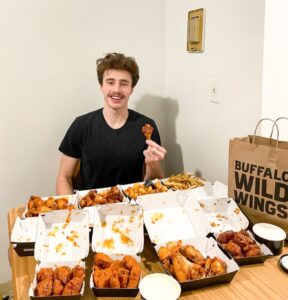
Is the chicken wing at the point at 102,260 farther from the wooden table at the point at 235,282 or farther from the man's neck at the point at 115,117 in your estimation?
the man's neck at the point at 115,117

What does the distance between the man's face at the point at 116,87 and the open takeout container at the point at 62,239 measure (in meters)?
0.75

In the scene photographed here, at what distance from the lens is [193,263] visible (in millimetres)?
987

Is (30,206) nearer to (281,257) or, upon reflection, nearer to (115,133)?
(115,133)

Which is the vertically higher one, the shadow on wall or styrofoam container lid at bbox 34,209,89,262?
the shadow on wall

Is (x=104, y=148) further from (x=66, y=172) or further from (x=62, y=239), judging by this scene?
(x=62, y=239)

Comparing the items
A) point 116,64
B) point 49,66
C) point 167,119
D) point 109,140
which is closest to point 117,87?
point 116,64

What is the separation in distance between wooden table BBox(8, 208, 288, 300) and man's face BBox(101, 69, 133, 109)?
2.81 feet

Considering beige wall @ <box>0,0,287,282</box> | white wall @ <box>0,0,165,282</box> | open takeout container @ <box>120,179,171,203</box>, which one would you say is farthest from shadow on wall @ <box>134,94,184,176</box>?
open takeout container @ <box>120,179,171,203</box>

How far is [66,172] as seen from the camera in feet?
6.07

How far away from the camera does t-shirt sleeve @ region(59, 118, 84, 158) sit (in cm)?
180

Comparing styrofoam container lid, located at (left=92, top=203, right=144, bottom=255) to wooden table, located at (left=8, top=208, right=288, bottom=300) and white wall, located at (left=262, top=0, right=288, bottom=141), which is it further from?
white wall, located at (left=262, top=0, right=288, bottom=141)

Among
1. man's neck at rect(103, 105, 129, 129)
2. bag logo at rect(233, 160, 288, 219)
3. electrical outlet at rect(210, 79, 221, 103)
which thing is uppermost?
electrical outlet at rect(210, 79, 221, 103)

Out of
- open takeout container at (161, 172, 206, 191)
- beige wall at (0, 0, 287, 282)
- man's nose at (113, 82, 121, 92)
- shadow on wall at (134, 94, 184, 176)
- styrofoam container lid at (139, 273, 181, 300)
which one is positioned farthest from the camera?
shadow on wall at (134, 94, 184, 176)

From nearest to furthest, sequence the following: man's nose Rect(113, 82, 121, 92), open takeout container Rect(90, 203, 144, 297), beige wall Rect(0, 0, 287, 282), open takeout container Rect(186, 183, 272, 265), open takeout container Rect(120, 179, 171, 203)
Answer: open takeout container Rect(90, 203, 144, 297) → open takeout container Rect(186, 183, 272, 265) → open takeout container Rect(120, 179, 171, 203) → beige wall Rect(0, 0, 287, 282) → man's nose Rect(113, 82, 121, 92)
